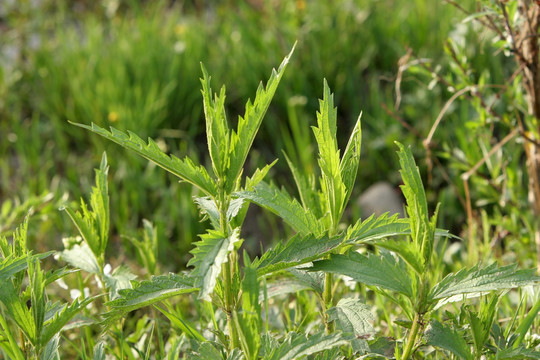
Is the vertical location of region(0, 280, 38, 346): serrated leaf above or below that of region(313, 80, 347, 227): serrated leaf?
below

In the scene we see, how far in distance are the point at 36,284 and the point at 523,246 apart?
163 cm

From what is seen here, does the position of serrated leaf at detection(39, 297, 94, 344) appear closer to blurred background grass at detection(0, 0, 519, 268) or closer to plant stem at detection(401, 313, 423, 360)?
plant stem at detection(401, 313, 423, 360)

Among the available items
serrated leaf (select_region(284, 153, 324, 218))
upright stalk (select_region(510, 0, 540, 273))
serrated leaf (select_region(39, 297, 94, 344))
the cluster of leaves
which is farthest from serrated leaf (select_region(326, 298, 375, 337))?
upright stalk (select_region(510, 0, 540, 273))

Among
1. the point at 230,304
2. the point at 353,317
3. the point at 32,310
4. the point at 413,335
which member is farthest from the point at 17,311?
the point at 413,335

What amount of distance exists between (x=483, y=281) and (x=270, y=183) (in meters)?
0.51

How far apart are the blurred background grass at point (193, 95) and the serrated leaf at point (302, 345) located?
1.61 metres

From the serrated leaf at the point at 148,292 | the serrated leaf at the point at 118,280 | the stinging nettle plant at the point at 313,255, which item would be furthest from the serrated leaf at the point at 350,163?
the serrated leaf at the point at 118,280

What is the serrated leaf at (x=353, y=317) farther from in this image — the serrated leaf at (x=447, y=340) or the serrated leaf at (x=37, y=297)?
the serrated leaf at (x=37, y=297)

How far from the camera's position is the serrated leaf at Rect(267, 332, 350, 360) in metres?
1.08

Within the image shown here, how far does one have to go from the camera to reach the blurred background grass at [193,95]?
295 centimetres

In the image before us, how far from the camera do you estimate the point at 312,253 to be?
1.13 m

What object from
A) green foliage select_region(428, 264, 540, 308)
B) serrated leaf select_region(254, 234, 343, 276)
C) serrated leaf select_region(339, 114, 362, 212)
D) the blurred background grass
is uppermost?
serrated leaf select_region(339, 114, 362, 212)

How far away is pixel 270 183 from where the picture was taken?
1458 millimetres

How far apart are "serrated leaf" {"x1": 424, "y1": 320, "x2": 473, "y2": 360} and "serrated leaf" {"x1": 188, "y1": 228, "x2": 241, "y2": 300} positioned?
1.28ft
